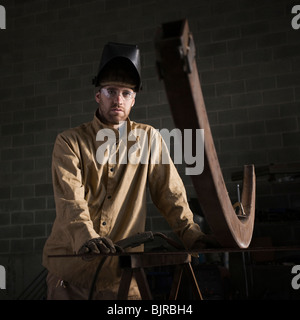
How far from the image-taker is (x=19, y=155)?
223 inches

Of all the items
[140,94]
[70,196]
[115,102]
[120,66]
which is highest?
[140,94]

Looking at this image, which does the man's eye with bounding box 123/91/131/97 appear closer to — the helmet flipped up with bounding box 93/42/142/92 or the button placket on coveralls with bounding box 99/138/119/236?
the helmet flipped up with bounding box 93/42/142/92

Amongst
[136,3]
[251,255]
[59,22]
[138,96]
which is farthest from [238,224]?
[59,22]

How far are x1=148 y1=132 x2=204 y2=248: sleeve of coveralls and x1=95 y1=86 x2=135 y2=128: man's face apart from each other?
19cm

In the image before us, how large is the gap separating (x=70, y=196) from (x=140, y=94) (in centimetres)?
385

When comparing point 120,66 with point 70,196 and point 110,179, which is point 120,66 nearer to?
point 110,179

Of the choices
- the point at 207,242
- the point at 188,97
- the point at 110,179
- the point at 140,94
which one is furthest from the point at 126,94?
the point at 140,94

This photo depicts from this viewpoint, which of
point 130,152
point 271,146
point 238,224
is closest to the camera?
point 238,224

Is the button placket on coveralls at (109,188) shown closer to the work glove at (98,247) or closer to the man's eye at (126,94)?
the man's eye at (126,94)

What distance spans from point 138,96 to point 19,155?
171 cm

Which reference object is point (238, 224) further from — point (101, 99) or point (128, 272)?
point (101, 99)

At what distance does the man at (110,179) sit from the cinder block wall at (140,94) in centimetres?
316

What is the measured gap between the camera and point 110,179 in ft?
5.65
